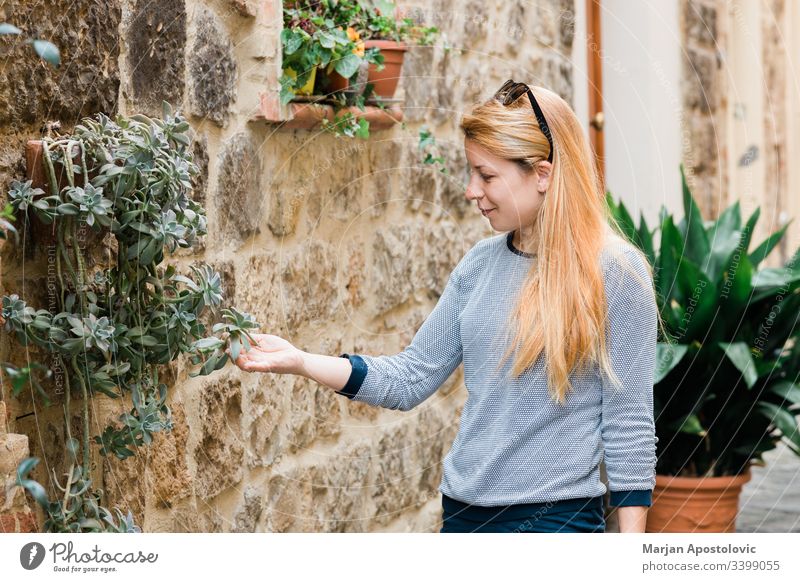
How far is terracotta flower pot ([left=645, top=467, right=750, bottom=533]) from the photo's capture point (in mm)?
3359

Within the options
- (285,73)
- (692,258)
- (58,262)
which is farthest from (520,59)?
(58,262)

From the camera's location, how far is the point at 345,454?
278cm

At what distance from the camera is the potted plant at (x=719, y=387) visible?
337 centimetres

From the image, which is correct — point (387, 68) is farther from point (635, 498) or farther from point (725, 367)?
point (725, 367)

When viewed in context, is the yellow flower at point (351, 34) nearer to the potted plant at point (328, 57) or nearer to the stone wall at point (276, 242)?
the potted plant at point (328, 57)

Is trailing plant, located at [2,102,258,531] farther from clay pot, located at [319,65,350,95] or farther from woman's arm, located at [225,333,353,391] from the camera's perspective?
clay pot, located at [319,65,350,95]

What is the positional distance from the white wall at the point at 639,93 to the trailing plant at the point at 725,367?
1688 millimetres

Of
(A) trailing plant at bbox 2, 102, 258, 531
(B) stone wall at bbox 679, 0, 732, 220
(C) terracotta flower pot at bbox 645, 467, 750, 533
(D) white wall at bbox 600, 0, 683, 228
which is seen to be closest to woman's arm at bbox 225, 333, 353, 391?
(A) trailing plant at bbox 2, 102, 258, 531

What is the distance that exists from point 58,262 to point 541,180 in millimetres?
846
